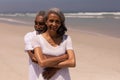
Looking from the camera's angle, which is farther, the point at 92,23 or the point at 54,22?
the point at 92,23

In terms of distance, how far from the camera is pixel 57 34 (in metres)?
3.53

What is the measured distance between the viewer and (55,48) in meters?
3.52

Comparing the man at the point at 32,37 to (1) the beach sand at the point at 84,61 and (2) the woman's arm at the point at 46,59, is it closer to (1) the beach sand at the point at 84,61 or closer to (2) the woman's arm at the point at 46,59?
(2) the woman's arm at the point at 46,59

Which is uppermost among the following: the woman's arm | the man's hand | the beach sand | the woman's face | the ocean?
the woman's face

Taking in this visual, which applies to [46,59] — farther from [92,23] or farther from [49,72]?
[92,23]

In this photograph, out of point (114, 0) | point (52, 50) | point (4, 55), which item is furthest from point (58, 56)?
point (114, 0)

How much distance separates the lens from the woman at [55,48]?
3.51 metres

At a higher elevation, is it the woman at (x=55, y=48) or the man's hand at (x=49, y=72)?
the woman at (x=55, y=48)

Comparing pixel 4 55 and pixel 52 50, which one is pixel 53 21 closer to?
pixel 52 50

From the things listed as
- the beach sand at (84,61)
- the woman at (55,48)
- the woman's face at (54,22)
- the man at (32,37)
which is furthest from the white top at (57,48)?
the beach sand at (84,61)

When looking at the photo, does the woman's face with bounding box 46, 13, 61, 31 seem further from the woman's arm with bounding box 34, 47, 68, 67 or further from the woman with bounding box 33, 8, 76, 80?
the woman's arm with bounding box 34, 47, 68, 67

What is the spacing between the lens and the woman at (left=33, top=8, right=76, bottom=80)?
3510 mm

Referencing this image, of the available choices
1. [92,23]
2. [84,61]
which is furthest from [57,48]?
[92,23]

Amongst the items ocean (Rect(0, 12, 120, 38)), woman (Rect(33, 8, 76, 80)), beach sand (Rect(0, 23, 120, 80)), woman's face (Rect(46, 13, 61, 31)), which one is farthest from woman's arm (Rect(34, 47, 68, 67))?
ocean (Rect(0, 12, 120, 38))
